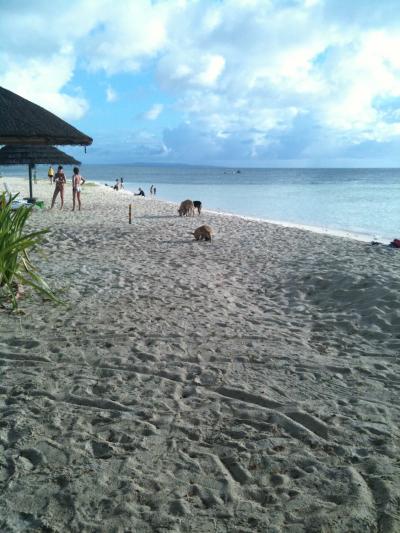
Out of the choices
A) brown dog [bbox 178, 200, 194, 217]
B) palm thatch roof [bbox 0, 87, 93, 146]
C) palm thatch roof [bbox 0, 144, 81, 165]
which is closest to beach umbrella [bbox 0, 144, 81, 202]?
palm thatch roof [bbox 0, 144, 81, 165]

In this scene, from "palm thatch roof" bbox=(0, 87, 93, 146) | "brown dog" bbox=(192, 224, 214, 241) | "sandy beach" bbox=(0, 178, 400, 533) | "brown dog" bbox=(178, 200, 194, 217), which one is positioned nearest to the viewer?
"sandy beach" bbox=(0, 178, 400, 533)

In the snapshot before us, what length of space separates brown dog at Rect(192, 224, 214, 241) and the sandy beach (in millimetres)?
3761

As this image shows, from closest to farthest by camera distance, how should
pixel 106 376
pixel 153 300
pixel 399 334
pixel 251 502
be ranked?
pixel 251 502 < pixel 106 376 < pixel 399 334 < pixel 153 300

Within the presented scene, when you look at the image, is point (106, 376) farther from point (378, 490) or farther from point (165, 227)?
point (165, 227)

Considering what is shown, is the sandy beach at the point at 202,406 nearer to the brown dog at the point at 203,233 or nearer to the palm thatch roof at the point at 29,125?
the palm thatch roof at the point at 29,125

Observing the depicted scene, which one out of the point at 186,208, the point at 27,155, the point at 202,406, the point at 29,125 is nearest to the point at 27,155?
the point at 27,155

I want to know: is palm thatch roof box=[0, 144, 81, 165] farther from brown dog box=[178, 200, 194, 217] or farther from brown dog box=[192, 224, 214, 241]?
brown dog box=[192, 224, 214, 241]

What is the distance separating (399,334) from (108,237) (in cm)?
725

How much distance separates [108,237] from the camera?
995 cm

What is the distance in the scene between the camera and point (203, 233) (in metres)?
9.99

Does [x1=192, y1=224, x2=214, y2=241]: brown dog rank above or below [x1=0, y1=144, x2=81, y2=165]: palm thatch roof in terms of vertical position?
below

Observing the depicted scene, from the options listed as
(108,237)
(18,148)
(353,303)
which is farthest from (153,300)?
(18,148)

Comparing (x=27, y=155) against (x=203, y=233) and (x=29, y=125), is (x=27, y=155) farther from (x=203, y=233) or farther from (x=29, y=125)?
(x=29, y=125)

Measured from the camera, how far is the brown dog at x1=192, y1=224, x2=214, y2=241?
9945mm
